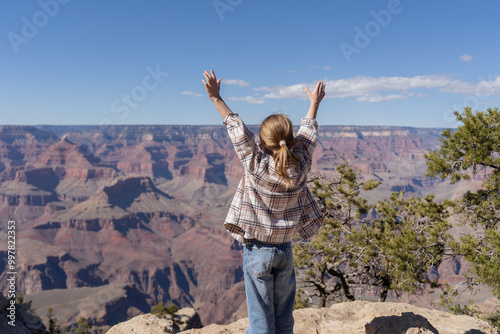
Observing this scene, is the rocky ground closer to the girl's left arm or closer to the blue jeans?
the blue jeans

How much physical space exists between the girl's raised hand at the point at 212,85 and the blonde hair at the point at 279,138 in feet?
1.70

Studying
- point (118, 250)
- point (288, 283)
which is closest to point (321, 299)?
point (288, 283)

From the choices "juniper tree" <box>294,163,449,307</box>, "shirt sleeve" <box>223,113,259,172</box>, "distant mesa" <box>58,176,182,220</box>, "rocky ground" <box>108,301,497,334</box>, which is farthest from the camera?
"distant mesa" <box>58,176,182,220</box>

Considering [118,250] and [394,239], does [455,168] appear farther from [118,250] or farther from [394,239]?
[118,250]

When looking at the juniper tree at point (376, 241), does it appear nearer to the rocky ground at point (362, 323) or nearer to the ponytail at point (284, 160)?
the rocky ground at point (362, 323)

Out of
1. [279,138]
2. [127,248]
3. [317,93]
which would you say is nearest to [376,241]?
[317,93]

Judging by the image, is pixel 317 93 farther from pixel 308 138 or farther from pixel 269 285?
pixel 269 285

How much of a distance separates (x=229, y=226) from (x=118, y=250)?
14197cm

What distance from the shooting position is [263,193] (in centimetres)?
277

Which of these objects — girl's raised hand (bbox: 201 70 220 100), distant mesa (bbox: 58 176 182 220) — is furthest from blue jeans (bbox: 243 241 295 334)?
distant mesa (bbox: 58 176 182 220)

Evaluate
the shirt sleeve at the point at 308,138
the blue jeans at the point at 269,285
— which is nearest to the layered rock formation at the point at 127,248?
the blue jeans at the point at 269,285

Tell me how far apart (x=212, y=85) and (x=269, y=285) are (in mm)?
1910

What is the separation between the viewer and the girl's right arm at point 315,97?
3295 millimetres

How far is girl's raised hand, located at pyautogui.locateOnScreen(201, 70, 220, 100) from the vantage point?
2.85 meters
